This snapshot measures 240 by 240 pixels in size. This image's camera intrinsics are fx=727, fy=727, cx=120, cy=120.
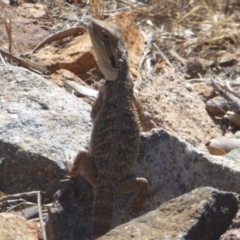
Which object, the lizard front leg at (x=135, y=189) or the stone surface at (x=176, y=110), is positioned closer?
the lizard front leg at (x=135, y=189)

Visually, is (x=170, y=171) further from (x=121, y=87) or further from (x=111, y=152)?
(x=121, y=87)

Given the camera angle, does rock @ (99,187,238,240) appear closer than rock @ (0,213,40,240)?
Yes

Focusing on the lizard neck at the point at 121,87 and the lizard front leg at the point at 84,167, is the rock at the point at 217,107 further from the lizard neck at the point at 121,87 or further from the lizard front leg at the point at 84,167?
the lizard front leg at the point at 84,167

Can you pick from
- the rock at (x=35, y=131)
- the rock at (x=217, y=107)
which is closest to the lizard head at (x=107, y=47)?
the rock at (x=35, y=131)

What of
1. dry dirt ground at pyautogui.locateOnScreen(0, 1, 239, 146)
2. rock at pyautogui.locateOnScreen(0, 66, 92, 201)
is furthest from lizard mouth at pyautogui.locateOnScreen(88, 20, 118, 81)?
dry dirt ground at pyautogui.locateOnScreen(0, 1, 239, 146)

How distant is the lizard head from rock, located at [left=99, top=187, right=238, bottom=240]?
5.76 ft

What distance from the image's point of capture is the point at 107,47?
18.2 ft

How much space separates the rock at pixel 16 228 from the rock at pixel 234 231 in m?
1.36

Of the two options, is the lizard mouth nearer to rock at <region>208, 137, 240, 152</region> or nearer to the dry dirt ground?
the dry dirt ground

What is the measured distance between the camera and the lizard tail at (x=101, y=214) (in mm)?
4574

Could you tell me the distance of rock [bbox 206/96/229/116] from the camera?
7945mm

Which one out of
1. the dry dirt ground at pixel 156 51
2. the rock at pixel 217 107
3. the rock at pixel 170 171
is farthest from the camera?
the rock at pixel 217 107

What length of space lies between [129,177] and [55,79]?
8.95 ft

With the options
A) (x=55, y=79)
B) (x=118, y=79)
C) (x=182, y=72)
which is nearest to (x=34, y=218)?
(x=118, y=79)
